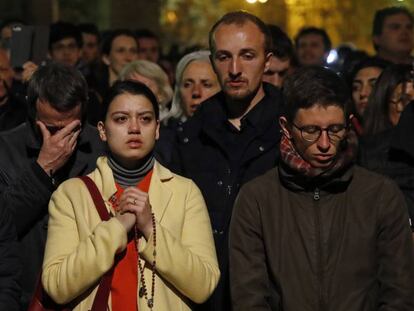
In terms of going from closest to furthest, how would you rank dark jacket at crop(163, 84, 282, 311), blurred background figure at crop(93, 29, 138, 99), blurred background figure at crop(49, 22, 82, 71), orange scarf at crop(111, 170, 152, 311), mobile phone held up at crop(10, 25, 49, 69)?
orange scarf at crop(111, 170, 152, 311) → dark jacket at crop(163, 84, 282, 311) → mobile phone held up at crop(10, 25, 49, 69) → blurred background figure at crop(93, 29, 138, 99) → blurred background figure at crop(49, 22, 82, 71)

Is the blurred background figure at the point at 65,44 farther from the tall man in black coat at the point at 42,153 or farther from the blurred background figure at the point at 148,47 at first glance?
the tall man in black coat at the point at 42,153

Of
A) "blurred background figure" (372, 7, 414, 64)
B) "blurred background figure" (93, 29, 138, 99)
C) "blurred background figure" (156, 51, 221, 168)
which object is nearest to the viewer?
"blurred background figure" (156, 51, 221, 168)

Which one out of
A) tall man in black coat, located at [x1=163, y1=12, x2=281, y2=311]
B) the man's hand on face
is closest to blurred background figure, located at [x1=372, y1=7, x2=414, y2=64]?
tall man in black coat, located at [x1=163, y1=12, x2=281, y2=311]

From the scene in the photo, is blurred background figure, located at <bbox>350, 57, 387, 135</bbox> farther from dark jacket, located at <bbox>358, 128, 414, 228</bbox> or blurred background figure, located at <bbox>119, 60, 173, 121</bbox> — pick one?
dark jacket, located at <bbox>358, 128, 414, 228</bbox>

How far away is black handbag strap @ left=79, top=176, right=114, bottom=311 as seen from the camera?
233 inches

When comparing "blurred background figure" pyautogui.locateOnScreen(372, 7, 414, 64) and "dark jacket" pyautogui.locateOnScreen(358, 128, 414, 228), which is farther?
"blurred background figure" pyautogui.locateOnScreen(372, 7, 414, 64)

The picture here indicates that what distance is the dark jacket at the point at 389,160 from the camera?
7.42m

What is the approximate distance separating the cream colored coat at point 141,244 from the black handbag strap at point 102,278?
0.03 m

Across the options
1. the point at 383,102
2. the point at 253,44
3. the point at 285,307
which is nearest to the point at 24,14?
the point at 383,102

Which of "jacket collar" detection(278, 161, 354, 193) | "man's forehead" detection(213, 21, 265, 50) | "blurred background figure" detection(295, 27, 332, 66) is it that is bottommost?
"blurred background figure" detection(295, 27, 332, 66)

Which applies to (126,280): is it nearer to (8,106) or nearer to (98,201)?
(98,201)

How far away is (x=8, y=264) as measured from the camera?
5.97 meters

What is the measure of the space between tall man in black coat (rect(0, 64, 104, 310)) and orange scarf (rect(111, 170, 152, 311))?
0.93 m

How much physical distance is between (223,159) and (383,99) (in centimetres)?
213
